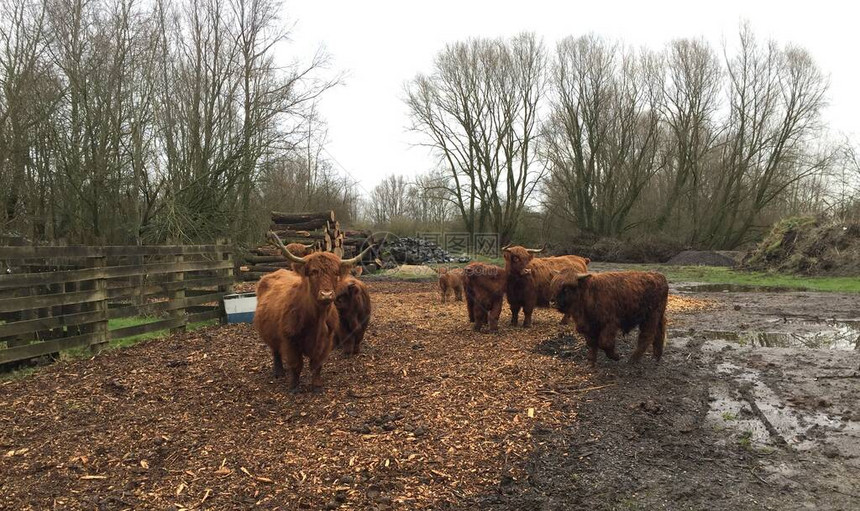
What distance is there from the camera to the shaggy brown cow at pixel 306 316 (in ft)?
15.1

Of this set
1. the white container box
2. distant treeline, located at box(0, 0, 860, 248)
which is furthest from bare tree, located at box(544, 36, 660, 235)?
the white container box

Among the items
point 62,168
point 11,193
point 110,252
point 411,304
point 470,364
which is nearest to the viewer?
point 470,364

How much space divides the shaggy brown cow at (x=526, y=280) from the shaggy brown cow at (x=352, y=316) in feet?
9.10

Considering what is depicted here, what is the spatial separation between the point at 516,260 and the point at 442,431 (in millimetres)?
4606

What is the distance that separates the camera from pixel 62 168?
47.7 ft

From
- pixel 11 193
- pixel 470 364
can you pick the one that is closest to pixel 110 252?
pixel 470 364

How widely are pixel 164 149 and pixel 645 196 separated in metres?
30.2

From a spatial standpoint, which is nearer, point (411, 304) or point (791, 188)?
point (411, 304)

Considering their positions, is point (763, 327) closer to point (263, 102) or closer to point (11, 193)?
point (263, 102)

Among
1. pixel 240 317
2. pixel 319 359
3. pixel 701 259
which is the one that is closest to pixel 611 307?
pixel 319 359

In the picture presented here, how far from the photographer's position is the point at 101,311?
679cm

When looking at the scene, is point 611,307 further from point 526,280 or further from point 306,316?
point 306,316

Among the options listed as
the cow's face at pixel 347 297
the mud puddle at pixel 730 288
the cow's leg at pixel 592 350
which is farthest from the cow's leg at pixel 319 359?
the mud puddle at pixel 730 288

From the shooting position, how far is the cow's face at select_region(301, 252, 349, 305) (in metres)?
4.55
